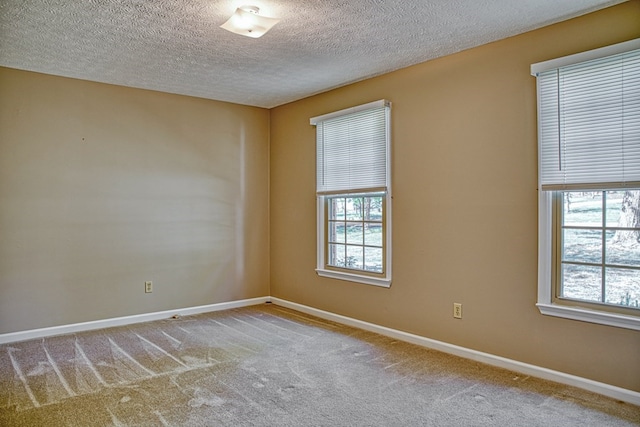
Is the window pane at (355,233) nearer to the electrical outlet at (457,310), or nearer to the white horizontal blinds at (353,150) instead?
the white horizontal blinds at (353,150)

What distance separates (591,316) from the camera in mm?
2766

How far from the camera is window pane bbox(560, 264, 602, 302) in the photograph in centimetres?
281

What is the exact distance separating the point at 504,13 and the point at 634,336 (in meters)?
2.12

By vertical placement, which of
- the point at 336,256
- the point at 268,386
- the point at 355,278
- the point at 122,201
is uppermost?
the point at 122,201

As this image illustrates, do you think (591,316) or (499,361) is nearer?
(591,316)

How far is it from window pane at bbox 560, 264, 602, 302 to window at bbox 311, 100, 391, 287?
149 cm

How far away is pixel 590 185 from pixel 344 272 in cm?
240

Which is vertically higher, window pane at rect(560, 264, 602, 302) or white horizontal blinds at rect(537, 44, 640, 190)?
white horizontal blinds at rect(537, 44, 640, 190)

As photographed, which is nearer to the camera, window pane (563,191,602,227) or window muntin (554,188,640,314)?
window muntin (554,188,640,314)

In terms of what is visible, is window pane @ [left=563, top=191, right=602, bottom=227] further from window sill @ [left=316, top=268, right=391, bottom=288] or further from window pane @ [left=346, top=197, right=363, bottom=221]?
window pane @ [left=346, top=197, right=363, bottom=221]

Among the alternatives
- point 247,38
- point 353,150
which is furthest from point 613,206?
point 247,38

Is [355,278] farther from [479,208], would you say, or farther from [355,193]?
[479,208]

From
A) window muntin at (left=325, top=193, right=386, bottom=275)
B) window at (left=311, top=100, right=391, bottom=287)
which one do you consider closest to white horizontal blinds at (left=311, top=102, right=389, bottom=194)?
window at (left=311, top=100, right=391, bottom=287)

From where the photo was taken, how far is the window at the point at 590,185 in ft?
8.66
